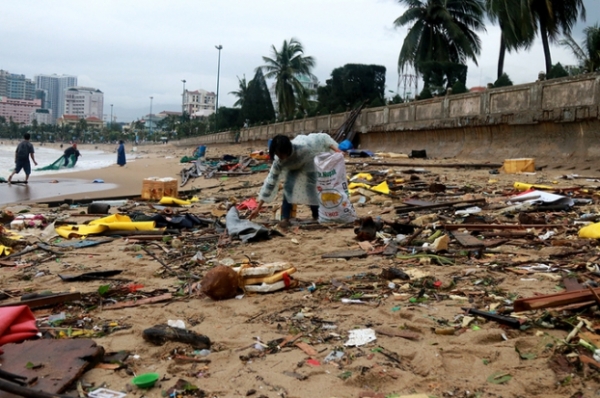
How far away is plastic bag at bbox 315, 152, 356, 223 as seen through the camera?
6.79 metres

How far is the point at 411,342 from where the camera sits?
2990mm

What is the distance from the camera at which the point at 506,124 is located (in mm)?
16391

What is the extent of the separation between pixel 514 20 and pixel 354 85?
10462mm

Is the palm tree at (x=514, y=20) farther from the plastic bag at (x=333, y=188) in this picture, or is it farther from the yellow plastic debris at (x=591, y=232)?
the yellow plastic debris at (x=591, y=232)

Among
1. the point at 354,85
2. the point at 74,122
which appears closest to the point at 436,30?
the point at 354,85

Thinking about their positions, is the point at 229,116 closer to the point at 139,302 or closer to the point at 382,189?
the point at 382,189

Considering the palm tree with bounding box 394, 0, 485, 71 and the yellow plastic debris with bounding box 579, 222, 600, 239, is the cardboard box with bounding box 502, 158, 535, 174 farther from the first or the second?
the palm tree with bounding box 394, 0, 485, 71

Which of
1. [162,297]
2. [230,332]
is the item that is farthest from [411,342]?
[162,297]

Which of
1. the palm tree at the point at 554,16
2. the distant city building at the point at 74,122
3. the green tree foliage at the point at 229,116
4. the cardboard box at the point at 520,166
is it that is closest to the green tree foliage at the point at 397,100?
the palm tree at the point at 554,16

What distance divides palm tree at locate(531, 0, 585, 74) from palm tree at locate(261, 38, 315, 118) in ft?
86.7

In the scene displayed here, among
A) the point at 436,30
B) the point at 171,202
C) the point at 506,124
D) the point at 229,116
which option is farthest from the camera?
the point at 229,116

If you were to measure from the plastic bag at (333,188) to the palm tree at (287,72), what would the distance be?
44.1 meters

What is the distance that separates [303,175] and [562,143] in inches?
410

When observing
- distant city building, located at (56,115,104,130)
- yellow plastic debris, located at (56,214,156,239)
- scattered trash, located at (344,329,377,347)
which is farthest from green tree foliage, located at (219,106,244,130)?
distant city building, located at (56,115,104,130)
